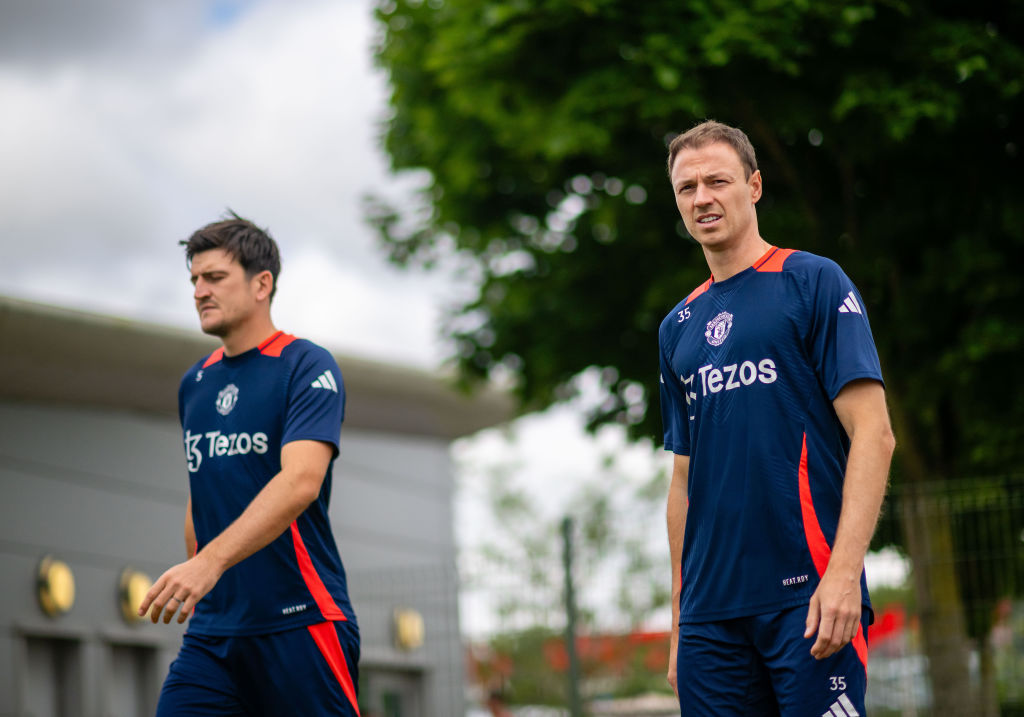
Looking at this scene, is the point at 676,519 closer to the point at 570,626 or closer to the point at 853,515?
the point at 853,515

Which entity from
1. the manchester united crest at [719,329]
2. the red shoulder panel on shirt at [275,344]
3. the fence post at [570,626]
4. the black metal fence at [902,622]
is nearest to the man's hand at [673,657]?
the manchester united crest at [719,329]

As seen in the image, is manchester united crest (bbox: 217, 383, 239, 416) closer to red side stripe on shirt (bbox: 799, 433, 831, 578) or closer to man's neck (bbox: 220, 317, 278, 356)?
man's neck (bbox: 220, 317, 278, 356)

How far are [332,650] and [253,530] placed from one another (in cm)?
58

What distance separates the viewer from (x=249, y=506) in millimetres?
3752

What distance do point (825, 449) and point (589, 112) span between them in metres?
7.54

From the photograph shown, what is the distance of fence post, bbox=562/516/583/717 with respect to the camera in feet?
37.3

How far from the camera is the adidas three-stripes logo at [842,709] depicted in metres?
2.96

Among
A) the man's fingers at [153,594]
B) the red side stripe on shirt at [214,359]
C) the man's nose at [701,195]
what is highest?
the man's nose at [701,195]

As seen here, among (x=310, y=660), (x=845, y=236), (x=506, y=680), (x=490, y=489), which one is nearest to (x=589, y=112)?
(x=845, y=236)

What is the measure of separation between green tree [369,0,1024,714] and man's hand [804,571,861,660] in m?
7.39

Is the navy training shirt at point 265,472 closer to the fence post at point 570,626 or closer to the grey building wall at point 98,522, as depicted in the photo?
the fence post at point 570,626

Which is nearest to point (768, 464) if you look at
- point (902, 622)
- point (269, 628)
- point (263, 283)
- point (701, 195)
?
point (701, 195)

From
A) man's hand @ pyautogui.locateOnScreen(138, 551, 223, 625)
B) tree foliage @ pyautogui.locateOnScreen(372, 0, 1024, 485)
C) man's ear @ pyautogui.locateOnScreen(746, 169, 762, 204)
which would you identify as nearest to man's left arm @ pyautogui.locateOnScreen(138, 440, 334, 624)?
man's hand @ pyautogui.locateOnScreen(138, 551, 223, 625)

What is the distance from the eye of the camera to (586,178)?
13.4 m
